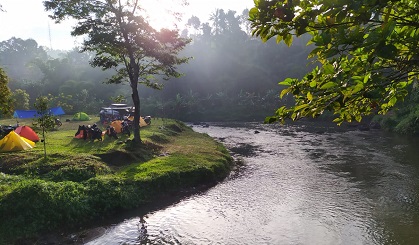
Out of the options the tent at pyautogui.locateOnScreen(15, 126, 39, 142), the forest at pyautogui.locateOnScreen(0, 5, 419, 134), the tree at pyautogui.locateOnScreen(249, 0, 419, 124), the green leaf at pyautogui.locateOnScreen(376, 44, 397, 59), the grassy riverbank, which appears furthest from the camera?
the forest at pyautogui.locateOnScreen(0, 5, 419, 134)

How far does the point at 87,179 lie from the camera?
705 inches

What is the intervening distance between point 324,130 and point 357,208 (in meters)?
31.3

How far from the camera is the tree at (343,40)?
117 inches

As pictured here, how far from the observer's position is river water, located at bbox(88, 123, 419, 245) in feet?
45.1

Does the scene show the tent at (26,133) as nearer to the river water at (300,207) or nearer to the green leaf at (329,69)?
the river water at (300,207)

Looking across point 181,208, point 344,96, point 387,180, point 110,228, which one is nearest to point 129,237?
point 110,228

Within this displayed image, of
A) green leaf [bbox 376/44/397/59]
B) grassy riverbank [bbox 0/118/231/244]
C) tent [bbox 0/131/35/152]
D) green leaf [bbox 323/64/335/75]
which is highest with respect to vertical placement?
green leaf [bbox 376/44/397/59]

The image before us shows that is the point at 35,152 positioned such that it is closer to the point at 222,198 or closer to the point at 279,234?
the point at 222,198

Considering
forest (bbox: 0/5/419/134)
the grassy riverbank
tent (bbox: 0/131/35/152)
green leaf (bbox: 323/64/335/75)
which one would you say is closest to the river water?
the grassy riverbank

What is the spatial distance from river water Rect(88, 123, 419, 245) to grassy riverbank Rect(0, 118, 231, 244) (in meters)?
1.59

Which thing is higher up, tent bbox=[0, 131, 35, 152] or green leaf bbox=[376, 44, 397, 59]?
green leaf bbox=[376, 44, 397, 59]

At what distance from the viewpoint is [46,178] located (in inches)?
674

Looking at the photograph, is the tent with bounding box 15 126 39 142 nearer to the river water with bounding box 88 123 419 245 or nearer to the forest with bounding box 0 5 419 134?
the river water with bounding box 88 123 419 245

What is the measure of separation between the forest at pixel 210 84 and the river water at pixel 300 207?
43567mm
